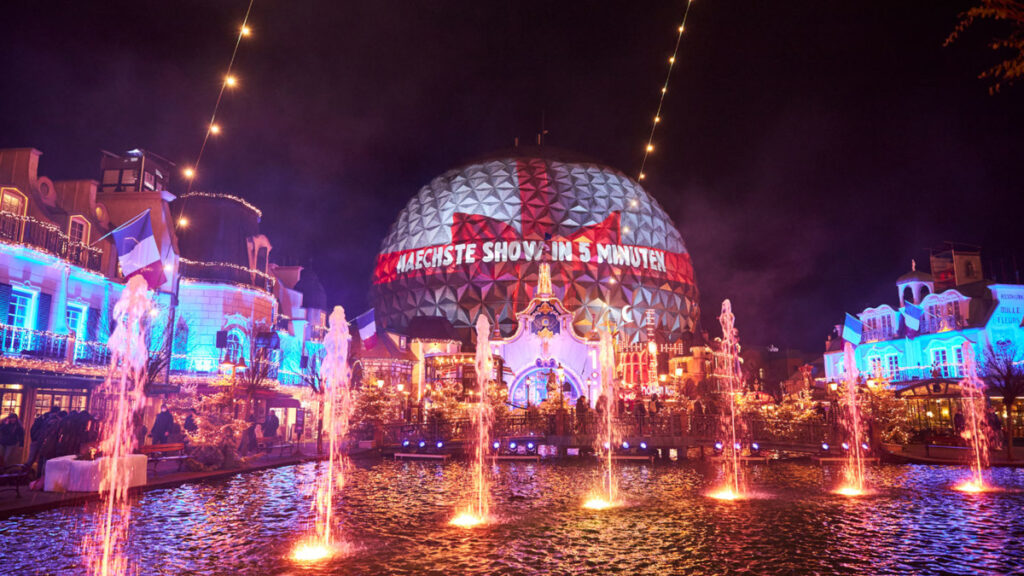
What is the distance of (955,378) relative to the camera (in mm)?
45000

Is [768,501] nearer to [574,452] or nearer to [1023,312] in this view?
[574,452]

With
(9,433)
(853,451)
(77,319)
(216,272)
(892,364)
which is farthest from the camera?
(892,364)

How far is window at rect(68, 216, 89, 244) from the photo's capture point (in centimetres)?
2811

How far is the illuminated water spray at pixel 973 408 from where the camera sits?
2889cm

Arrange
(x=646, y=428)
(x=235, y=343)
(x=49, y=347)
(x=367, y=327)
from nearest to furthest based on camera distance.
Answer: (x=49, y=347) → (x=646, y=428) → (x=235, y=343) → (x=367, y=327)

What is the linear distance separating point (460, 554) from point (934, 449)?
103 feet

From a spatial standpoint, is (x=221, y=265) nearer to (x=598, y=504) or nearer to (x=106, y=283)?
(x=106, y=283)

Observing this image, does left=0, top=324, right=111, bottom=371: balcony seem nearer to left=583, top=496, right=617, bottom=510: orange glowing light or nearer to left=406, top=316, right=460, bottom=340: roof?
left=583, top=496, right=617, bottom=510: orange glowing light

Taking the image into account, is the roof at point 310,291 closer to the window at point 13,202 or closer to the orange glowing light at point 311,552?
the window at point 13,202

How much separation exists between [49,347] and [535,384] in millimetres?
35715

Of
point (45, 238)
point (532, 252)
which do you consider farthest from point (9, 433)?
point (532, 252)

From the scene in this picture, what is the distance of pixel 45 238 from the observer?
2591 centimetres

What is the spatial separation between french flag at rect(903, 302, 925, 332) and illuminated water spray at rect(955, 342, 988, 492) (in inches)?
197

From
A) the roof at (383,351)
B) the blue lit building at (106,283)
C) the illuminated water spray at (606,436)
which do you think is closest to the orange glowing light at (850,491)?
the illuminated water spray at (606,436)
